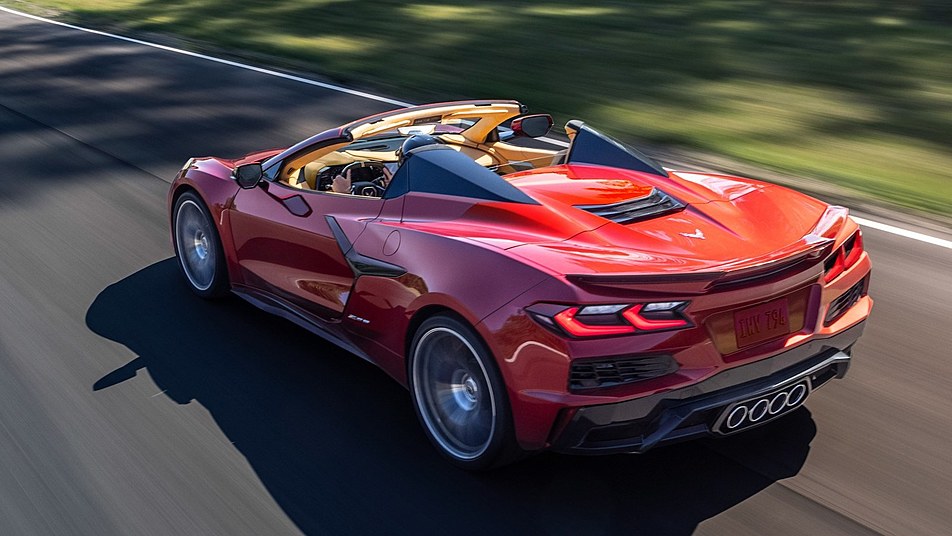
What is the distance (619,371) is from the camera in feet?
11.0

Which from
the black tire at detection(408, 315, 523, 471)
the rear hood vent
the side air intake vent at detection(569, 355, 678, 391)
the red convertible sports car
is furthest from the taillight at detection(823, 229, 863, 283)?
the black tire at detection(408, 315, 523, 471)

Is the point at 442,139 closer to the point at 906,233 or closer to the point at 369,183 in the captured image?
the point at 369,183

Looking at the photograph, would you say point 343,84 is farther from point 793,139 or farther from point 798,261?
point 798,261

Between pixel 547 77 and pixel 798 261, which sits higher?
pixel 798 261

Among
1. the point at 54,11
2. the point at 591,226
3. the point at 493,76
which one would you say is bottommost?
the point at 54,11

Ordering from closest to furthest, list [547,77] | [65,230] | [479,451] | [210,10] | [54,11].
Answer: [479,451] < [65,230] < [547,77] < [210,10] < [54,11]

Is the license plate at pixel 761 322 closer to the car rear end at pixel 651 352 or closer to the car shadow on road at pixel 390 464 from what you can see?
the car rear end at pixel 651 352

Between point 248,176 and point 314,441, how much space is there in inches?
59.9

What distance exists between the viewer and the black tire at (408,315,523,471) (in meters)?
3.64

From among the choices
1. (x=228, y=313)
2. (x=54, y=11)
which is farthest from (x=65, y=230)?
(x=54, y=11)

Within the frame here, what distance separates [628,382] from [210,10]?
17655 mm

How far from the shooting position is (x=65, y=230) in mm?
7203

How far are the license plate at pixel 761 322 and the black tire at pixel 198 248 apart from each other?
10.2 ft

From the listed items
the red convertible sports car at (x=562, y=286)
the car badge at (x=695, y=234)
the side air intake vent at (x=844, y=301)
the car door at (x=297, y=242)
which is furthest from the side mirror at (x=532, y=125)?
the side air intake vent at (x=844, y=301)
